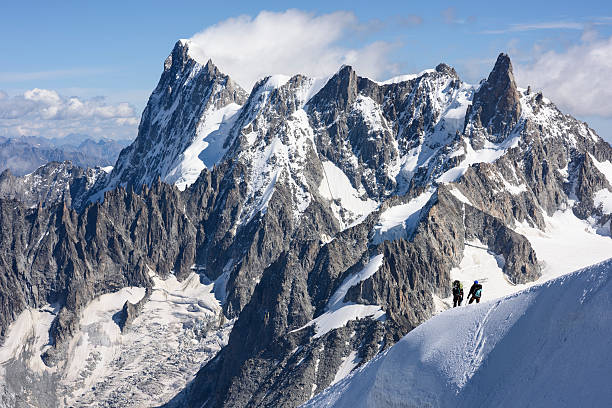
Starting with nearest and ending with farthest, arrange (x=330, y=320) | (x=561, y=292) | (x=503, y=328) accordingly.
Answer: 1. (x=561, y=292)
2. (x=503, y=328)
3. (x=330, y=320)

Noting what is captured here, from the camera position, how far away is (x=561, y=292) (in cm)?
4478

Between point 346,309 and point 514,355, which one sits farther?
point 346,309

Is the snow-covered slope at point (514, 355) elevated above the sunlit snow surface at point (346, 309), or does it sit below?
above

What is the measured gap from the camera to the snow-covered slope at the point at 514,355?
129 ft

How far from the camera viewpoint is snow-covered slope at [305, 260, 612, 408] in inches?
1551

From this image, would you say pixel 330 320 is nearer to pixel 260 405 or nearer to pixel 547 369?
pixel 260 405

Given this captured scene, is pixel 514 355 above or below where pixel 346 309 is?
above

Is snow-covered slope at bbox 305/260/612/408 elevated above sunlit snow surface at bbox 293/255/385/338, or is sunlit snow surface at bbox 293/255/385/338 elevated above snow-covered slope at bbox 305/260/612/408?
snow-covered slope at bbox 305/260/612/408

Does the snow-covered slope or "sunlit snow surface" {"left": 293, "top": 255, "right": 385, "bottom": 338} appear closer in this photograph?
the snow-covered slope

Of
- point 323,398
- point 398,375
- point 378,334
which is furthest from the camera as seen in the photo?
point 378,334

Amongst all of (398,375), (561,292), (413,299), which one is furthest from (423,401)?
(413,299)

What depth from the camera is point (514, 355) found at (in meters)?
45.5

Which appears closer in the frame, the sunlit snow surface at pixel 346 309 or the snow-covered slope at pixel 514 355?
the snow-covered slope at pixel 514 355

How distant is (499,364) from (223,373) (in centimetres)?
14597
